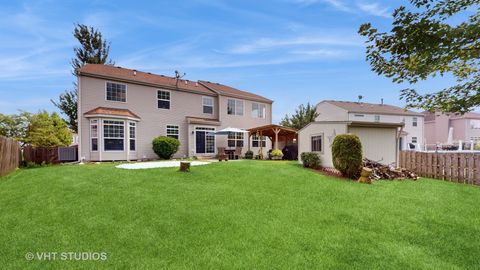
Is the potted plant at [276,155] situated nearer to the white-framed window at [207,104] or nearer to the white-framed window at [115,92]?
the white-framed window at [207,104]

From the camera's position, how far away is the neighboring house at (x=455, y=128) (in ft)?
141

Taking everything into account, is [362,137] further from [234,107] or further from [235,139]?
[234,107]

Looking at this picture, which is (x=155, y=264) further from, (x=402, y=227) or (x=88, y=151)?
(x=88, y=151)

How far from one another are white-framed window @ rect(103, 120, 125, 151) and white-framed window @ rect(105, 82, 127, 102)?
202 centimetres

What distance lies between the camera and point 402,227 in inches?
220

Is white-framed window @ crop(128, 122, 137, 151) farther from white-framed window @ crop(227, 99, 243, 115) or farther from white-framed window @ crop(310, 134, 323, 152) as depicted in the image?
white-framed window @ crop(310, 134, 323, 152)

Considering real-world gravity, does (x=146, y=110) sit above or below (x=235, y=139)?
above

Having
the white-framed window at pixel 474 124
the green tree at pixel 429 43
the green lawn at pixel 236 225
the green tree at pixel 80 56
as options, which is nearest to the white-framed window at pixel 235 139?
the green lawn at pixel 236 225

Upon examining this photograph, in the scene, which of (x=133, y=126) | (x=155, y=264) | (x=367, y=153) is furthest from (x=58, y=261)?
(x=133, y=126)

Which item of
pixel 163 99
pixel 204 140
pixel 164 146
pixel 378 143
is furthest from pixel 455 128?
pixel 164 146

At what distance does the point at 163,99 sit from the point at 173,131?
2684mm

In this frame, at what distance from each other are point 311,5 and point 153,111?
1535cm

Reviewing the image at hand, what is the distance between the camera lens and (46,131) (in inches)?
837

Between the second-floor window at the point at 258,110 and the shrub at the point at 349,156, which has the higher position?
the second-floor window at the point at 258,110
